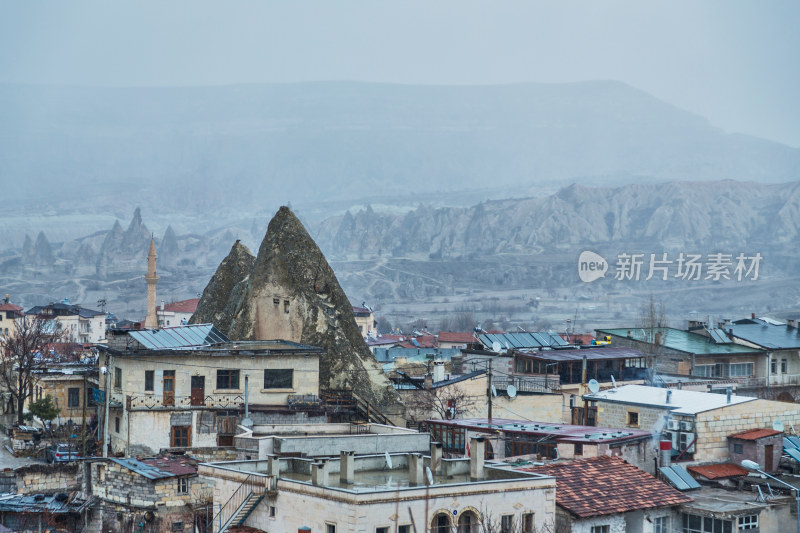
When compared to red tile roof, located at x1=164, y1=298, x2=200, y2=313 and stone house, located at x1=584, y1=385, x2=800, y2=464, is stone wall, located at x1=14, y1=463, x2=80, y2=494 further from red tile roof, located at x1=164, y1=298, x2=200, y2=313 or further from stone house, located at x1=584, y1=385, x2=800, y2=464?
red tile roof, located at x1=164, y1=298, x2=200, y2=313

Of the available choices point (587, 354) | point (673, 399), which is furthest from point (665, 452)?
point (587, 354)

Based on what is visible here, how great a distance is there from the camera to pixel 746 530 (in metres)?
35.2

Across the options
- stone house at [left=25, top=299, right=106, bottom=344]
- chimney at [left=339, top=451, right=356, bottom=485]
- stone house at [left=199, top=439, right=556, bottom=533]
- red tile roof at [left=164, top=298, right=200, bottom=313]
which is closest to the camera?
stone house at [left=199, top=439, right=556, bottom=533]

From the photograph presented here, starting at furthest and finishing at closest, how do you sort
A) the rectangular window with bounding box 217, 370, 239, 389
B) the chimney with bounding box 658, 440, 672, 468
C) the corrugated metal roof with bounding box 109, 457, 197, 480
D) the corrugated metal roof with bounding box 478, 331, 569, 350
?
the corrugated metal roof with bounding box 478, 331, 569, 350, the rectangular window with bounding box 217, 370, 239, 389, the chimney with bounding box 658, 440, 672, 468, the corrugated metal roof with bounding box 109, 457, 197, 480

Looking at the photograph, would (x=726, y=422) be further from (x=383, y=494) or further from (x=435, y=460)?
(x=383, y=494)

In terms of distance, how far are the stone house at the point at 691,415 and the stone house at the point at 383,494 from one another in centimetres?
1252

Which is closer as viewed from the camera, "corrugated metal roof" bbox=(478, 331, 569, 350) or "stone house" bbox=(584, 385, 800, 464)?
"stone house" bbox=(584, 385, 800, 464)

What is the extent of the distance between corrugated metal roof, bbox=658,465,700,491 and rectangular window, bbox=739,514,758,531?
3172 millimetres

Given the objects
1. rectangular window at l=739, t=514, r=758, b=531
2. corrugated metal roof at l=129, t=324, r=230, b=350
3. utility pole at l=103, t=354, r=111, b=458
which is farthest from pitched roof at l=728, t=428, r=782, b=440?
utility pole at l=103, t=354, r=111, b=458

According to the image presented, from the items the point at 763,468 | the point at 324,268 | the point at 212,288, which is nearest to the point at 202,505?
the point at 763,468

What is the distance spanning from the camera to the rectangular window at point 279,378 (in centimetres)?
5141

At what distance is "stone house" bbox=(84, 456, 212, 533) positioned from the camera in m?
37.8

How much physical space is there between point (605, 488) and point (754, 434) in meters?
11.7

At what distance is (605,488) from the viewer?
3434 cm
